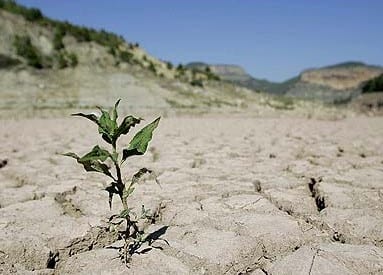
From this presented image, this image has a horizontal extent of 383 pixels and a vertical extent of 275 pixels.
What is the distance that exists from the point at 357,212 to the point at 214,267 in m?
0.84

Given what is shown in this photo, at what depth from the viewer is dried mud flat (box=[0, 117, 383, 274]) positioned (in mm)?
1437

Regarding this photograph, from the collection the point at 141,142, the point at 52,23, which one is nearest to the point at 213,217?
the point at 141,142

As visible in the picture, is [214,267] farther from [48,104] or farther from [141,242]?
[48,104]

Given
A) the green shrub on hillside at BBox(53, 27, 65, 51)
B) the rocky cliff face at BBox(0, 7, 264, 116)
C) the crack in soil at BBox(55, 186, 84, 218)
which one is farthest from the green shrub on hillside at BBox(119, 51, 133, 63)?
the crack in soil at BBox(55, 186, 84, 218)

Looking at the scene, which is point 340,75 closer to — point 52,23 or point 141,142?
point 52,23

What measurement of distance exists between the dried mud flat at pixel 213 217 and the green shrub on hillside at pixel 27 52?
10799mm

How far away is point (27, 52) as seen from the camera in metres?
13.8

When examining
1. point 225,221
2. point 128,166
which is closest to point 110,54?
point 128,166

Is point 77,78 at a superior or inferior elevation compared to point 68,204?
superior

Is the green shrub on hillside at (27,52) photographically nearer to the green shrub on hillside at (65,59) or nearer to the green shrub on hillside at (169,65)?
the green shrub on hillside at (65,59)

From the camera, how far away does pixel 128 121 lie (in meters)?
1.40

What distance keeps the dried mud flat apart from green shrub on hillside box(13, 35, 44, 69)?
1080cm

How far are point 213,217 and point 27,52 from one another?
13335 mm

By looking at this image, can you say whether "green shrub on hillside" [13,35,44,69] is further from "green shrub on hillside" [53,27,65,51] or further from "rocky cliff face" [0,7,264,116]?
"green shrub on hillside" [53,27,65,51]
